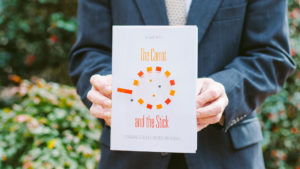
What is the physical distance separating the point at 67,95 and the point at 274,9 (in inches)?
59.5

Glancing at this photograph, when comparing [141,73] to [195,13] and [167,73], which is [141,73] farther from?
[195,13]

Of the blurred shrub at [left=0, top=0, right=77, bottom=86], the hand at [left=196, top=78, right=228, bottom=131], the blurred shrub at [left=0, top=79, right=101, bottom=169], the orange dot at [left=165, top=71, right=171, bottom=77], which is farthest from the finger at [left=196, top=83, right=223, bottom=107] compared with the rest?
the blurred shrub at [left=0, top=0, right=77, bottom=86]

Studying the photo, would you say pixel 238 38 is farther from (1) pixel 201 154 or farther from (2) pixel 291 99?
(2) pixel 291 99

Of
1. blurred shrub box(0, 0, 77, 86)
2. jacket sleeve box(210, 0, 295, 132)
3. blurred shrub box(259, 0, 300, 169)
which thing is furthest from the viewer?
blurred shrub box(0, 0, 77, 86)

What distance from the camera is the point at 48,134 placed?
1.72 metres

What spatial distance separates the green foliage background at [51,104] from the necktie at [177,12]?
1034 millimetres

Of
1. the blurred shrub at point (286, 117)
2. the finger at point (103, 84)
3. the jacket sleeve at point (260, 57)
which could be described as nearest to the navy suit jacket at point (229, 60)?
the jacket sleeve at point (260, 57)

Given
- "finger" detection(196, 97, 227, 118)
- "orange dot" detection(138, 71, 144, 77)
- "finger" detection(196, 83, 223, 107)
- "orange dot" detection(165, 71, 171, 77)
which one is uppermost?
"orange dot" detection(165, 71, 171, 77)

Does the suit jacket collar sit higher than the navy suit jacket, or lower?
higher

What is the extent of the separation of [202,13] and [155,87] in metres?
0.36

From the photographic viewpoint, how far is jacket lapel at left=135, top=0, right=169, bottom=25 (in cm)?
98

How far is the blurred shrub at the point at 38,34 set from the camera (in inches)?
112

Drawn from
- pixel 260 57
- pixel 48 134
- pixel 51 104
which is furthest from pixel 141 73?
pixel 51 104

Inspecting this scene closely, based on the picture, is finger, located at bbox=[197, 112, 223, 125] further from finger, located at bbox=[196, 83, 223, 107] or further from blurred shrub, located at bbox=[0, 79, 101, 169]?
blurred shrub, located at bbox=[0, 79, 101, 169]
